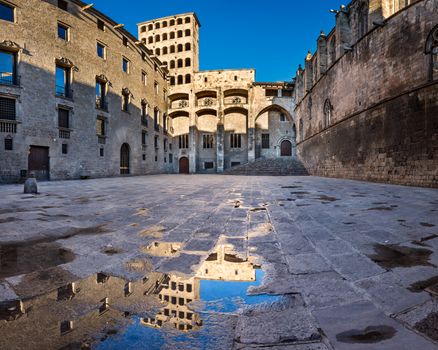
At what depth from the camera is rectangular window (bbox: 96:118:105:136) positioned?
21047 mm

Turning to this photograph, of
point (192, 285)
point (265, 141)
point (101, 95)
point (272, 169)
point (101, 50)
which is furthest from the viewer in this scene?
point (265, 141)

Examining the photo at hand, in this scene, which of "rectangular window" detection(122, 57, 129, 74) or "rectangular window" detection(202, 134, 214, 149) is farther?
"rectangular window" detection(202, 134, 214, 149)

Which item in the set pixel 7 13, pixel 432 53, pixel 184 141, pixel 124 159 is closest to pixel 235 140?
pixel 184 141

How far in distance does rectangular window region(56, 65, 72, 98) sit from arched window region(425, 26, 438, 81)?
21.1m

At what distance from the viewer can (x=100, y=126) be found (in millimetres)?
21578

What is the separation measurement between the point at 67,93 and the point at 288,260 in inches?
831

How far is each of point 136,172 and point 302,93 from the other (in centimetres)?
2017

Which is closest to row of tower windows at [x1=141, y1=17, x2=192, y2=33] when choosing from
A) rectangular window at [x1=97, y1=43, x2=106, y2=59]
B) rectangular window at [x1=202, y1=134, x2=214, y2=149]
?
rectangular window at [x1=202, y1=134, x2=214, y2=149]

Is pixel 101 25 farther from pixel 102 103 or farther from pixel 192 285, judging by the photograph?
pixel 192 285

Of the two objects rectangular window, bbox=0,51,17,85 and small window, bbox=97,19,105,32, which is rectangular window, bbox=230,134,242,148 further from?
rectangular window, bbox=0,51,17,85

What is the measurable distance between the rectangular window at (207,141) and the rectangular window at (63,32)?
2168 cm

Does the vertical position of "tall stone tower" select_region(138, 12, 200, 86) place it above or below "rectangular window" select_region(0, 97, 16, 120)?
above

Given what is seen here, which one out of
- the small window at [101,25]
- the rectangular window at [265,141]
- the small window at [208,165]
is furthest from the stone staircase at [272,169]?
the small window at [101,25]

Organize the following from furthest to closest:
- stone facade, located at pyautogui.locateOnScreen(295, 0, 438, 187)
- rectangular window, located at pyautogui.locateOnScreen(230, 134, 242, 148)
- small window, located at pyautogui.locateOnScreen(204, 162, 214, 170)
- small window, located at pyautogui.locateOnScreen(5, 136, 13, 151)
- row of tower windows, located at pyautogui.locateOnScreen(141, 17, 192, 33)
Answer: row of tower windows, located at pyautogui.locateOnScreen(141, 17, 192, 33), small window, located at pyautogui.locateOnScreen(204, 162, 214, 170), rectangular window, located at pyautogui.locateOnScreen(230, 134, 242, 148), small window, located at pyautogui.locateOnScreen(5, 136, 13, 151), stone facade, located at pyautogui.locateOnScreen(295, 0, 438, 187)
